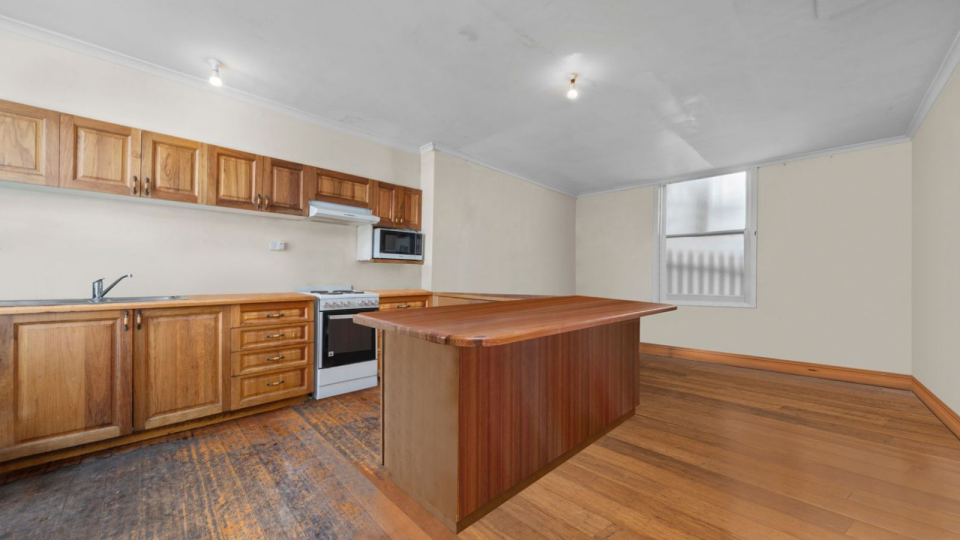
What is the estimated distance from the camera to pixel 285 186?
3.25 m

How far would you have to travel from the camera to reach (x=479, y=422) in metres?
1.45

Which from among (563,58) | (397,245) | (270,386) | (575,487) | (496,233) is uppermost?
(563,58)

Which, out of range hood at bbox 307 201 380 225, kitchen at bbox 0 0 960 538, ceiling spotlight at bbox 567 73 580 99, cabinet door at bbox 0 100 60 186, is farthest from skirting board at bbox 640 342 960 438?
cabinet door at bbox 0 100 60 186

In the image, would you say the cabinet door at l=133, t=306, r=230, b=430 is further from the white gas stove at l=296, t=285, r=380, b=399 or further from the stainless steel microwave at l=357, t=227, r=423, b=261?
the stainless steel microwave at l=357, t=227, r=423, b=261

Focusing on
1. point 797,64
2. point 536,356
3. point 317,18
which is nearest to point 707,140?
point 797,64

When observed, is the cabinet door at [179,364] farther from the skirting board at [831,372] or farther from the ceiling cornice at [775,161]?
the ceiling cornice at [775,161]

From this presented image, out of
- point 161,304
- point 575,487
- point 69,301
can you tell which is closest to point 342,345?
point 161,304

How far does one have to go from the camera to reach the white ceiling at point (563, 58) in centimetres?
211

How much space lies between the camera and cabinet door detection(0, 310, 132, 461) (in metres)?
1.97

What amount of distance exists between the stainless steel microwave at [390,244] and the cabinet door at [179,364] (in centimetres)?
149

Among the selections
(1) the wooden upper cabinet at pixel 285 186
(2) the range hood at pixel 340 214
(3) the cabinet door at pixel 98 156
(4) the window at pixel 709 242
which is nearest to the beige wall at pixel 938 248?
(4) the window at pixel 709 242

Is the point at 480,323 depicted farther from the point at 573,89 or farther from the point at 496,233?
the point at 496,233

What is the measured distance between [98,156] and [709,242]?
21.2 ft

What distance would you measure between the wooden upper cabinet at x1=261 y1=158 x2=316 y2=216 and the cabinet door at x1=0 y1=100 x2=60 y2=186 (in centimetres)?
118
